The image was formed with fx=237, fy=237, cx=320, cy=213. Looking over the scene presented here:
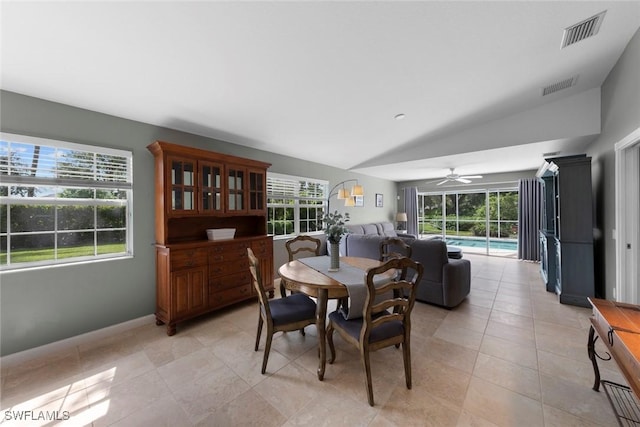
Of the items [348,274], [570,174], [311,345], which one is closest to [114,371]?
[311,345]

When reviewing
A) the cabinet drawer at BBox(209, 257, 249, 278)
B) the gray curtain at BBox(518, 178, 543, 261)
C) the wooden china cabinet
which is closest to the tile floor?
the wooden china cabinet

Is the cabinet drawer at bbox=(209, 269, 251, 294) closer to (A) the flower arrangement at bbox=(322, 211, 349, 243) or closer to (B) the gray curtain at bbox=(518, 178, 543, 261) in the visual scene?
(A) the flower arrangement at bbox=(322, 211, 349, 243)

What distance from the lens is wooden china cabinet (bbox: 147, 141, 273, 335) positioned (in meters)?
2.70

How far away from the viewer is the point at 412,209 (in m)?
8.42

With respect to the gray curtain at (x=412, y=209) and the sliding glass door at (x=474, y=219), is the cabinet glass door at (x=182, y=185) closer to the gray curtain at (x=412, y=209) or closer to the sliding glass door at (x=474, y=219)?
the gray curtain at (x=412, y=209)

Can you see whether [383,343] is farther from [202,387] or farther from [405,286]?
[202,387]

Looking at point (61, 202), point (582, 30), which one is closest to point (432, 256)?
point (582, 30)

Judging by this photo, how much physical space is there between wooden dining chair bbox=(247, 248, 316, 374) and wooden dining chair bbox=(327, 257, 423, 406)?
0.29 meters

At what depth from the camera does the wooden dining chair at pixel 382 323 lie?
1638 millimetres

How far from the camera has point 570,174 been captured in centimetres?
333

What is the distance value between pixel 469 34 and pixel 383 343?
9.13 ft

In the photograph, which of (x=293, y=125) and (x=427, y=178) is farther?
(x=427, y=178)

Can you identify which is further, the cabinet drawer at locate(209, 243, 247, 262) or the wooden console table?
the cabinet drawer at locate(209, 243, 247, 262)

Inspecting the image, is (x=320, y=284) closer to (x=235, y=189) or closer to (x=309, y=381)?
(x=309, y=381)
